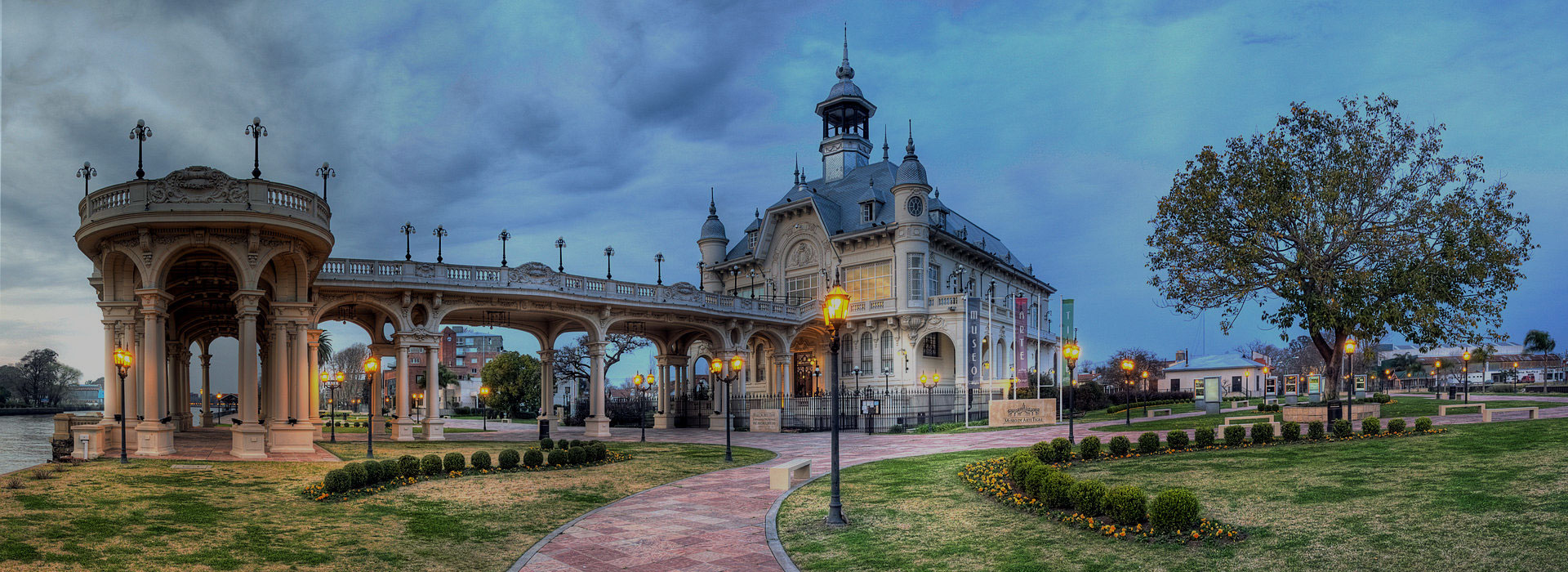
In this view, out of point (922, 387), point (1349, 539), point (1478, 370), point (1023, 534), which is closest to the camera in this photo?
point (1349, 539)

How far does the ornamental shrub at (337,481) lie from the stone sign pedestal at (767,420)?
25.3 metres

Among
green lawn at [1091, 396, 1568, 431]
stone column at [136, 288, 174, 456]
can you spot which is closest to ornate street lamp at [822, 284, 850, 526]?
stone column at [136, 288, 174, 456]

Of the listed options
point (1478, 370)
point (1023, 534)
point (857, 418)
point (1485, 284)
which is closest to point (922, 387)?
point (857, 418)

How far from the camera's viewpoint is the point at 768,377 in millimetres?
53750

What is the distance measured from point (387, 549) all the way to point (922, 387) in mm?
38510

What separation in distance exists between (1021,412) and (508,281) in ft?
76.6

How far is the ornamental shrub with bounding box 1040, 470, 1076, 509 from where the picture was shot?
39.1 ft

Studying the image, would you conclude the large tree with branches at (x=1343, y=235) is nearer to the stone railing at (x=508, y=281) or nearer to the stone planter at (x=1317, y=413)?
the stone planter at (x=1317, y=413)

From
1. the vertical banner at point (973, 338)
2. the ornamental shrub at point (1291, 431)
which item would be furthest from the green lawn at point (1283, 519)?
the vertical banner at point (973, 338)

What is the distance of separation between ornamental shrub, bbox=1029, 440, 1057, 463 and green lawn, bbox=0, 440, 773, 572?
8462mm

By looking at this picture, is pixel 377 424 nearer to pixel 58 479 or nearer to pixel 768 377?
pixel 768 377

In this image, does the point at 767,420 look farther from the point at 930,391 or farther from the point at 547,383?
the point at 547,383

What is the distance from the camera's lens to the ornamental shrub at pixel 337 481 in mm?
15195

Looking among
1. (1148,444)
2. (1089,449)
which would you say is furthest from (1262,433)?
(1089,449)
